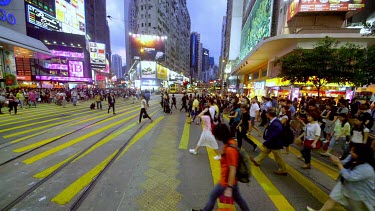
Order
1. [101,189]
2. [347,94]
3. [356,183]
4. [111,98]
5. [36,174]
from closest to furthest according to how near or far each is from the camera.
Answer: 1. [356,183]
2. [101,189]
3. [36,174]
4. [111,98]
5. [347,94]

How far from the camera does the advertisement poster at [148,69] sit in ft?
197

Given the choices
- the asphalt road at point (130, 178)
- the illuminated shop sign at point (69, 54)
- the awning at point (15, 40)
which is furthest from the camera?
the illuminated shop sign at point (69, 54)

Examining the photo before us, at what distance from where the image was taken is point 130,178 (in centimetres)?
414

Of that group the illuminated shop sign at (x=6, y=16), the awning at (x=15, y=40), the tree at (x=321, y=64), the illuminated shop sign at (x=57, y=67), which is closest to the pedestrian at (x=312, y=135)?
the tree at (x=321, y=64)

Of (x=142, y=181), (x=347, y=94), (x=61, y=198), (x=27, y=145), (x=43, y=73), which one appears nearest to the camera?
(x=61, y=198)

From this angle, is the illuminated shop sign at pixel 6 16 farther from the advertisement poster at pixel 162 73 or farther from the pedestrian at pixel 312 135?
the advertisement poster at pixel 162 73

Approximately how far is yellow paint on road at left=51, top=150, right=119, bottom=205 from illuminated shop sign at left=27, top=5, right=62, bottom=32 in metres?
46.6

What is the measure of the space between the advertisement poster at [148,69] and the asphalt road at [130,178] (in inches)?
2172

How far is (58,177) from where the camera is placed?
420 centimetres

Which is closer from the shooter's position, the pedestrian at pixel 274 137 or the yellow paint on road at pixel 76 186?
the yellow paint on road at pixel 76 186

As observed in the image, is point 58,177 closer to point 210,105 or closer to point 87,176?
point 87,176

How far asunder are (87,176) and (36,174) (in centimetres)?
131

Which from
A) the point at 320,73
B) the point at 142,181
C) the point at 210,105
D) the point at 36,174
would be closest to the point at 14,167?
the point at 36,174

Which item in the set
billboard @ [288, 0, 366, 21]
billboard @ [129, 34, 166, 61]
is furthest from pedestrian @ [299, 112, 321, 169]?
billboard @ [129, 34, 166, 61]
